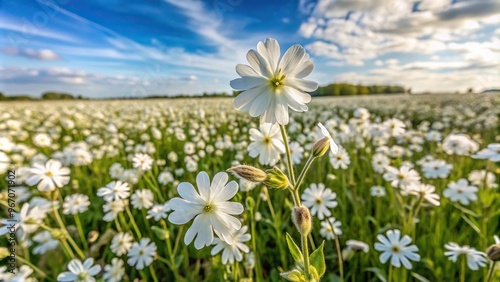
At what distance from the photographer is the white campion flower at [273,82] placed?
0.62 metres

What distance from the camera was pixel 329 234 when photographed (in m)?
1.75

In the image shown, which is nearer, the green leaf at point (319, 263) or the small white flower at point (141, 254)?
the green leaf at point (319, 263)

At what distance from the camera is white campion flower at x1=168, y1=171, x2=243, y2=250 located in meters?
0.65

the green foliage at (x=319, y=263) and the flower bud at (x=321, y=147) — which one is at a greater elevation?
the flower bud at (x=321, y=147)

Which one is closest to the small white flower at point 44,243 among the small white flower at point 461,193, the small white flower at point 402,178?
the small white flower at point 402,178

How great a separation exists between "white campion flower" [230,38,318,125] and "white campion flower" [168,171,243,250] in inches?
6.3

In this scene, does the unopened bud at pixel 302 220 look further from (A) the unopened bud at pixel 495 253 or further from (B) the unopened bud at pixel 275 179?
(A) the unopened bud at pixel 495 253

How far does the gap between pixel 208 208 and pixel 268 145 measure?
1.29ft

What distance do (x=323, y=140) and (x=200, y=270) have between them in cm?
152

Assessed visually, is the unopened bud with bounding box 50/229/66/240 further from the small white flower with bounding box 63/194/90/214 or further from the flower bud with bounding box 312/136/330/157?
the flower bud with bounding box 312/136/330/157

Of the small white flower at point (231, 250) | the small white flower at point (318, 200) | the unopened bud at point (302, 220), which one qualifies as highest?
the unopened bud at point (302, 220)

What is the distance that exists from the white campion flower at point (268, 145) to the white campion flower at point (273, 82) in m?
0.33

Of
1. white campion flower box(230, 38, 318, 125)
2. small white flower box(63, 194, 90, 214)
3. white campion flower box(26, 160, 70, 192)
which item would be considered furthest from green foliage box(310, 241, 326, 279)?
small white flower box(63, 194, 90, 214)

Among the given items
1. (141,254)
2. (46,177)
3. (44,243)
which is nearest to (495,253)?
(141,254)
